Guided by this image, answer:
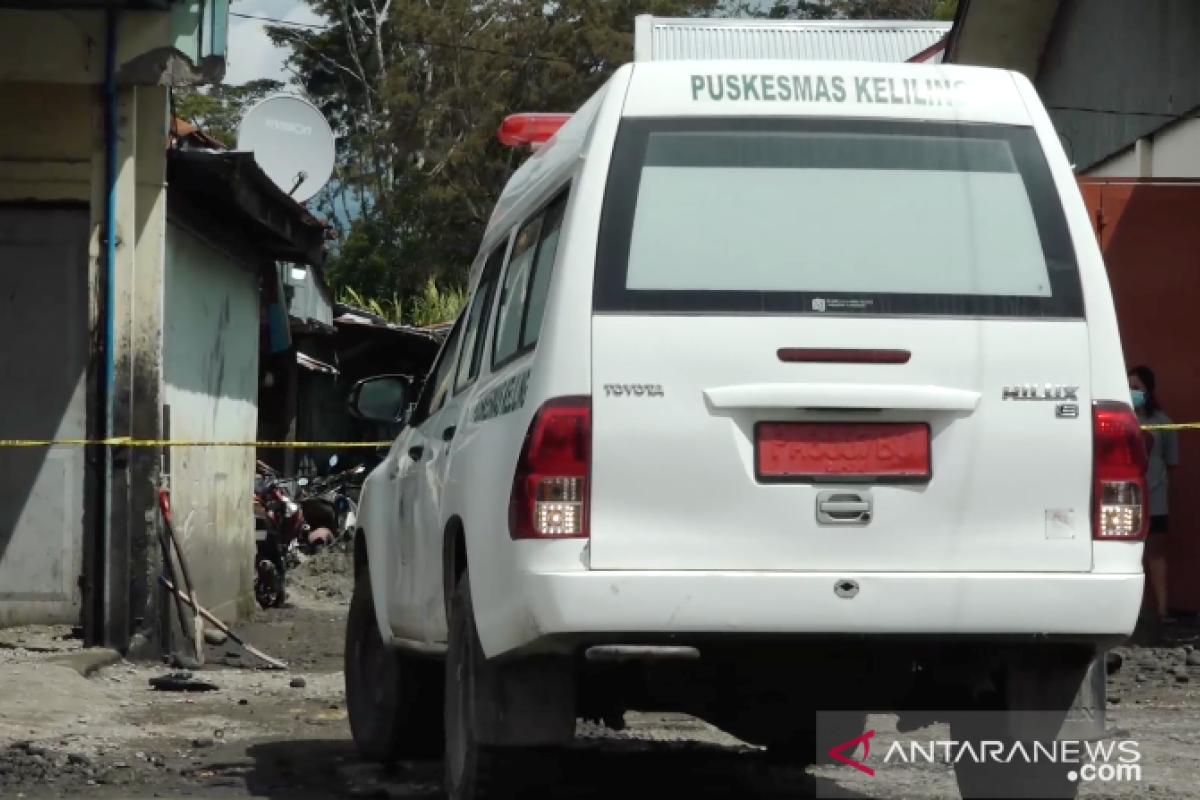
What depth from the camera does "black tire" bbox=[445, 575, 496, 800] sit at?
5883 millimetres

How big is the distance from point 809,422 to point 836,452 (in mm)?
106

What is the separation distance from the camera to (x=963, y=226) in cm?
566

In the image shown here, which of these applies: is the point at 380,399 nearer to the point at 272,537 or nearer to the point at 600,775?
the point at 600,775

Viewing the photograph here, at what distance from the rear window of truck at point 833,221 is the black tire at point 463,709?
1152 mm

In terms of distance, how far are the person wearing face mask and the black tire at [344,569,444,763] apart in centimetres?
694

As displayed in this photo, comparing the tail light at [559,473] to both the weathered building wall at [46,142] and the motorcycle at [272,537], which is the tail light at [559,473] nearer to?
the weathered building wall at [46,142]

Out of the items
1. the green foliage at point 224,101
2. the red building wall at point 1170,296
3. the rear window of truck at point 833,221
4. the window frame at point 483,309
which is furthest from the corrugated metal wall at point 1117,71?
the green foliage at point 224,101

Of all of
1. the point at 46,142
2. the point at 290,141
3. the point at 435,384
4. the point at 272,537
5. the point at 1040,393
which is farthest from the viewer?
the point at 272,537

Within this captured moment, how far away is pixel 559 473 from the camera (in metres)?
5.36

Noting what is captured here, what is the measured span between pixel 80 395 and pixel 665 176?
8150 millimetres

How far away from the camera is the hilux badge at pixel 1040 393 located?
544 centimetres

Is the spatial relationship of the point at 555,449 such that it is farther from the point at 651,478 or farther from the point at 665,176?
the point at 665,176

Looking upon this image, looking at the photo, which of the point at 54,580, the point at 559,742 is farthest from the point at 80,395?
the point at 559,742

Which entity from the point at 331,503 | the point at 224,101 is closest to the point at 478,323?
the point at 331,503
